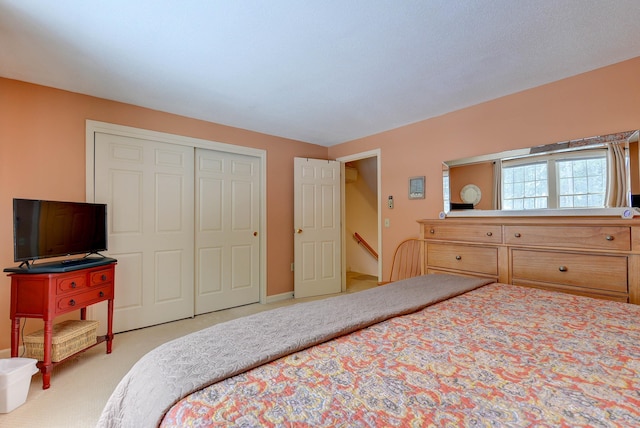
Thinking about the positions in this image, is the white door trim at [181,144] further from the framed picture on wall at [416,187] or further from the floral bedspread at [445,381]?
the floral bedspread at [445,381]

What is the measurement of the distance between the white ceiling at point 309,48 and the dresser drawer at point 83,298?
168cm

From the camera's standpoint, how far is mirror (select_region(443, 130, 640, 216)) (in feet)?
6.66

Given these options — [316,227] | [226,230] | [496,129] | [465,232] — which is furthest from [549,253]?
[226,230]

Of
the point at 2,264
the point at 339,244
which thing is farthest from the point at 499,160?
the point at 2,264

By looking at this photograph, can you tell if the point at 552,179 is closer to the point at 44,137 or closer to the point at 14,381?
the point at 14,381

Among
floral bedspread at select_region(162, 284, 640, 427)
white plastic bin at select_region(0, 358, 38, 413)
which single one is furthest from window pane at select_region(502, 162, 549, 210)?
white plastic bin at select_region(0, 358, 38, 413)

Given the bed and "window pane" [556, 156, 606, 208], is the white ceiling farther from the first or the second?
the bed

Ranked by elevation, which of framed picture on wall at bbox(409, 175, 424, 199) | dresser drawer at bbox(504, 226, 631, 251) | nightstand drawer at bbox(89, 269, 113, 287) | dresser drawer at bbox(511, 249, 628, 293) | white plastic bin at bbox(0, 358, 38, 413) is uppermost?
framed picture on wall at bbox(409, 175, 424, 199)

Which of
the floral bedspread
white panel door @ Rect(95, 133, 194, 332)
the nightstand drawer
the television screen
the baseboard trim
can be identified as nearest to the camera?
the floral bedspread

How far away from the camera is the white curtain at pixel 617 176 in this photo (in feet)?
6.61

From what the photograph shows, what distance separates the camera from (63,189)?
247cm

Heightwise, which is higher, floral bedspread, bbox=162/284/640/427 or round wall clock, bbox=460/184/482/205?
round wall clock, bbox=460/184/482/205

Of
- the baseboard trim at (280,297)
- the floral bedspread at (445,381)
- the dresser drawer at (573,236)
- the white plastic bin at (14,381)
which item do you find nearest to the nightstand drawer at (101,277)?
the white plastic bin at (14,381)

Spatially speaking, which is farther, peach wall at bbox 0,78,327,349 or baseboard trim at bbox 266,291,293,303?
baseboard trim at bbox 266,291,293,303
